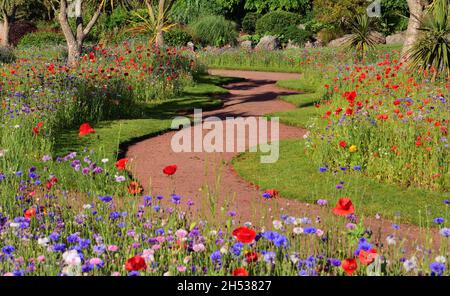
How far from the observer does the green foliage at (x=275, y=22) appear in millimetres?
37331

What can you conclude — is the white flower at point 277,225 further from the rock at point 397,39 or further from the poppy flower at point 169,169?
the rock at point 397,39

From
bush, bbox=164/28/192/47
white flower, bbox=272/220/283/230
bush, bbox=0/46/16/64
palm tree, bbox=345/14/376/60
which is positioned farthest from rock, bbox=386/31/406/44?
white flower, bbox=272/220/283/230

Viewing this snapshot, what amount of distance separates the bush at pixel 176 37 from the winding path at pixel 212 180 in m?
17.3

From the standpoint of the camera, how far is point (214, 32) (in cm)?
3297

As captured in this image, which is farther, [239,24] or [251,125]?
[239,24]

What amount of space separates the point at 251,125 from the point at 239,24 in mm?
32418

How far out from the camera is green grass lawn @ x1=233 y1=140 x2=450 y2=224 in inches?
276

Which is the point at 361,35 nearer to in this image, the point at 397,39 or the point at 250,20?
the point at 397,39

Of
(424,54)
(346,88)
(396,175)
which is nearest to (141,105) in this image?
(346,88)

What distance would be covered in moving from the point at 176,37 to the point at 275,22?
27.8 ft

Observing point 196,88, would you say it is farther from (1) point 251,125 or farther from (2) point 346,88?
(1) point 251,125

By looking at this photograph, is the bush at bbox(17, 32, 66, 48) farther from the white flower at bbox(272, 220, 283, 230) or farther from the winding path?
the white flower at bbox(272, 220, 283, 230)

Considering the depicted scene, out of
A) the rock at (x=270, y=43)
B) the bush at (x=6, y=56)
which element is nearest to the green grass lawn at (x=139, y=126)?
the bush at (x=6, y=56)

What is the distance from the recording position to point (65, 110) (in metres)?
11.4
